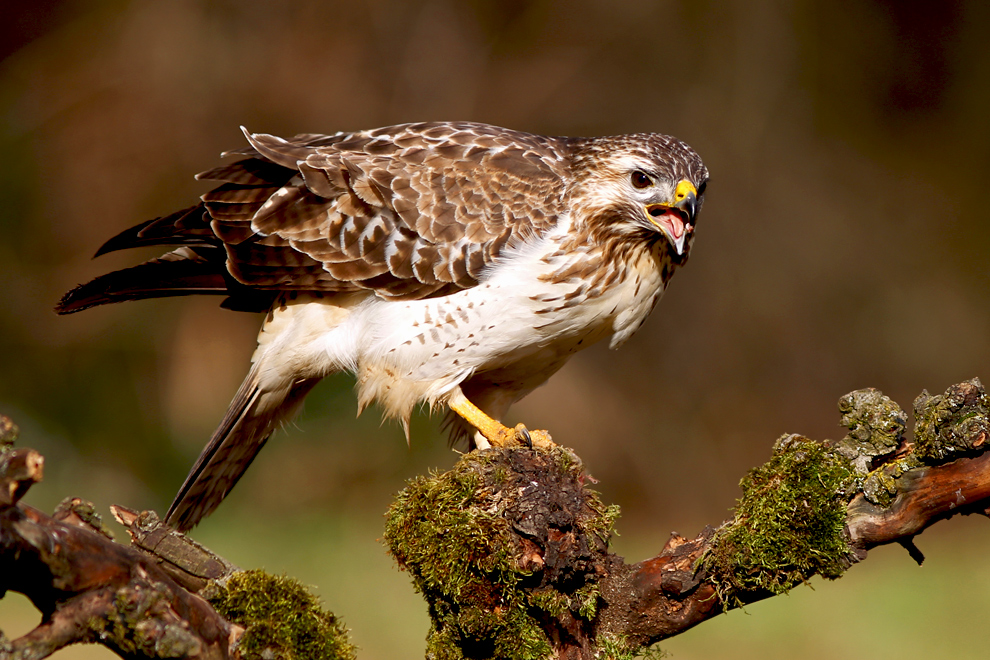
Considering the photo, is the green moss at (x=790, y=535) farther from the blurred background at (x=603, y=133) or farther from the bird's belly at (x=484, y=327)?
the blurred background at (x=603, y=133)

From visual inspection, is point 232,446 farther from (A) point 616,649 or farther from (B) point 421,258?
(A) point 616,649

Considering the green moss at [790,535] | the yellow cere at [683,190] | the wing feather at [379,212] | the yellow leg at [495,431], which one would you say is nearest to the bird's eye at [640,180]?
the yellow cere at [683,190]

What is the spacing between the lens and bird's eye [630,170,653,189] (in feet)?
9.55

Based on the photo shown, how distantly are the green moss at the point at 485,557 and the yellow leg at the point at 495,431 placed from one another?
465mm

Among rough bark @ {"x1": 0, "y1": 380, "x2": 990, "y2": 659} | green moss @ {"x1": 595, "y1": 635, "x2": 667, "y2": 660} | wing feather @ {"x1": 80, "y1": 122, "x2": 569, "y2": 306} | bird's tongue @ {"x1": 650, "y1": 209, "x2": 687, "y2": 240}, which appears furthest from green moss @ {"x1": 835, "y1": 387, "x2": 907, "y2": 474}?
wing feather @ {"x1": 80, "y1": 122, "x2": 569, "y2": 306}

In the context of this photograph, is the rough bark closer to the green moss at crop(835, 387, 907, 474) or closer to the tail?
the green moss at crop(835, 387, 907, 474)

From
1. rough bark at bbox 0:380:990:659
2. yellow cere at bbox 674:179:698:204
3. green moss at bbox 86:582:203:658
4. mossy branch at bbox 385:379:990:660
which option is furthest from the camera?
yellow cere at bbox 674:179:698:204

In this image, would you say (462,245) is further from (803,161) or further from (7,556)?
(803,161)

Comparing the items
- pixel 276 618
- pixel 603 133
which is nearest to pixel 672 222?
pixel 276 618

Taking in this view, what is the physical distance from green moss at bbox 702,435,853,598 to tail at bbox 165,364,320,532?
68.8 inches

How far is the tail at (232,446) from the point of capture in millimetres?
3180

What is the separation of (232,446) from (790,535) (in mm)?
2029

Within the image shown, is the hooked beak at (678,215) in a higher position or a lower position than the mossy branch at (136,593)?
higher

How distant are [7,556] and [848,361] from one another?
669cm
